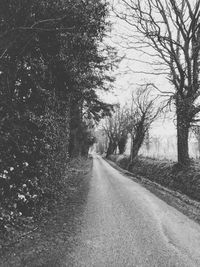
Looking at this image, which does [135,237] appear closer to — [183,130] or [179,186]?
[179,186]

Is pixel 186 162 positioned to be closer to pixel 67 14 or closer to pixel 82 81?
pixel 82 81

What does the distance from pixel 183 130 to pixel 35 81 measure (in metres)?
11.0

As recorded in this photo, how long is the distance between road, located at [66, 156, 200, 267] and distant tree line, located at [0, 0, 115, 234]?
1798 millimetres

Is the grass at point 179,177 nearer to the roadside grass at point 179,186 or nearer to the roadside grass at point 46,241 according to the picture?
the roadside grass at point 179,186

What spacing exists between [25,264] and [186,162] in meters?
12.6

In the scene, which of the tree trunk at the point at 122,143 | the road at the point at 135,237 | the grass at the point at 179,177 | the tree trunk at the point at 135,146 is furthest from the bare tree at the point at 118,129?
the road at the point at 135,237

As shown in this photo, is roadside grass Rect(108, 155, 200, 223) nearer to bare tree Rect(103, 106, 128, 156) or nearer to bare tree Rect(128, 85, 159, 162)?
bare tree Rect(128, 85, 159, 162)

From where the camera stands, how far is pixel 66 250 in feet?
17.5

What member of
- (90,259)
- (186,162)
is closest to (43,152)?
(90,259)

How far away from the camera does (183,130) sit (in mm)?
15727

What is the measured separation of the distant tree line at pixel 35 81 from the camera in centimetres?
575

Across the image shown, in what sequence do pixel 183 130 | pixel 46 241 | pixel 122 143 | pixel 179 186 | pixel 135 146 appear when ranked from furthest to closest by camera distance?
pixel 122 143
pixel 135 146
pixel 183 130
pixel 179 186
pixel 46 241

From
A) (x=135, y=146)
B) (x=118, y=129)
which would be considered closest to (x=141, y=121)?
(x=135, y=146)

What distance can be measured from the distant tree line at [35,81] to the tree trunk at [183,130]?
24.2ft
